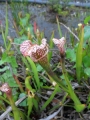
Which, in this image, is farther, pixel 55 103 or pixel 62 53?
pixel 55 103

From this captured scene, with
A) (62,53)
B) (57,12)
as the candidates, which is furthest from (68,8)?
(62,53)

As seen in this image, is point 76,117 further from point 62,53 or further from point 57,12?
point 57,12

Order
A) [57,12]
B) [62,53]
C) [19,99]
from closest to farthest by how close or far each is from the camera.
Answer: [62,53], [19,99], [57,12]

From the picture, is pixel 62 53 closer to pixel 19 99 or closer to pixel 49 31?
pixel 19 99

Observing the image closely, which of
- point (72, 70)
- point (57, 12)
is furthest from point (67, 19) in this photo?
point (72, 70)

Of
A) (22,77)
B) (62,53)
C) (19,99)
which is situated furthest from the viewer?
(22,77)

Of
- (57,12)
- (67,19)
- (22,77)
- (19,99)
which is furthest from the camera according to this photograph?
(57,12)

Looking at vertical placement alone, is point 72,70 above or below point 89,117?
above

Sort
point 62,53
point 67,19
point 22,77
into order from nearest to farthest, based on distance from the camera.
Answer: point 62,53
point 22,77
point 67,19

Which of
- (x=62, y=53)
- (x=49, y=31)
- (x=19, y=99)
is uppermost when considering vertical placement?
(x=62, y=53)
